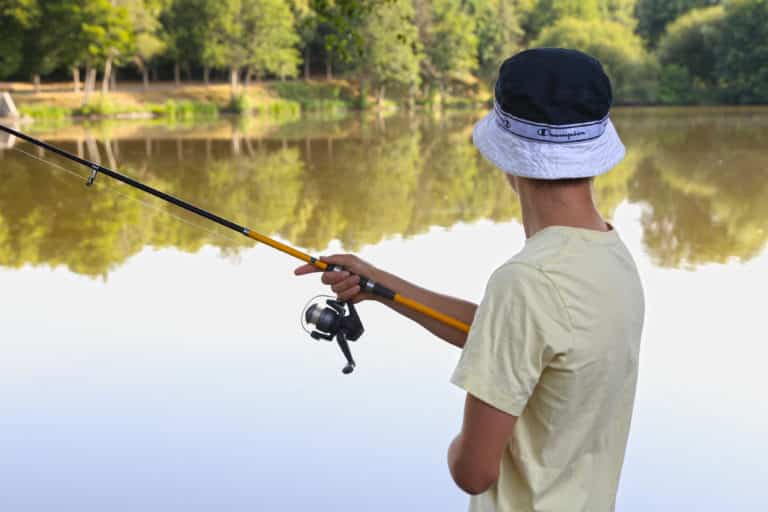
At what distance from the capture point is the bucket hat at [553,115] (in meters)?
1.31

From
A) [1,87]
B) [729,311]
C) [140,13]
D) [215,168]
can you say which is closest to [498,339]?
[729,311]

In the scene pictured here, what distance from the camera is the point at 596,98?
1323 millimetres

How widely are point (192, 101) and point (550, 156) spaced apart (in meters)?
46.5

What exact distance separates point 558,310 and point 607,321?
105 mm

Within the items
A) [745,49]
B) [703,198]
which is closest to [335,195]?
[703,198]

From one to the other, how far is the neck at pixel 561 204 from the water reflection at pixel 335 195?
109 inches

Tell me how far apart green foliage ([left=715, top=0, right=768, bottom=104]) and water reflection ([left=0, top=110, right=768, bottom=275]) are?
25.9m

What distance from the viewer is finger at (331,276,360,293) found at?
202 centimetres

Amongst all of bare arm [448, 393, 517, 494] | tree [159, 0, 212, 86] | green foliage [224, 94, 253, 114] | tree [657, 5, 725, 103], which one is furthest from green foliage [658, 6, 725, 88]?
bare arm [448, 393, 517, 494]

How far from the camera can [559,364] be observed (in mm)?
1277

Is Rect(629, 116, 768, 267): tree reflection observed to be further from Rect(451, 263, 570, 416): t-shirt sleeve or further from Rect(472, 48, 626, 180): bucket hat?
Rect(451, 263, 570, 416): t-shirt sleeve

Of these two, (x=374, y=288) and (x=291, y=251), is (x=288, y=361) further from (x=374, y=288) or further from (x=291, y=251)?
(x=374, y=288)

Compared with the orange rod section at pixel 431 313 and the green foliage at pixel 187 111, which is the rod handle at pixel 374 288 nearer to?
the orange rod section at pixel 431 313

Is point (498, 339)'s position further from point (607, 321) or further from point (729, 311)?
point (729, 311)
